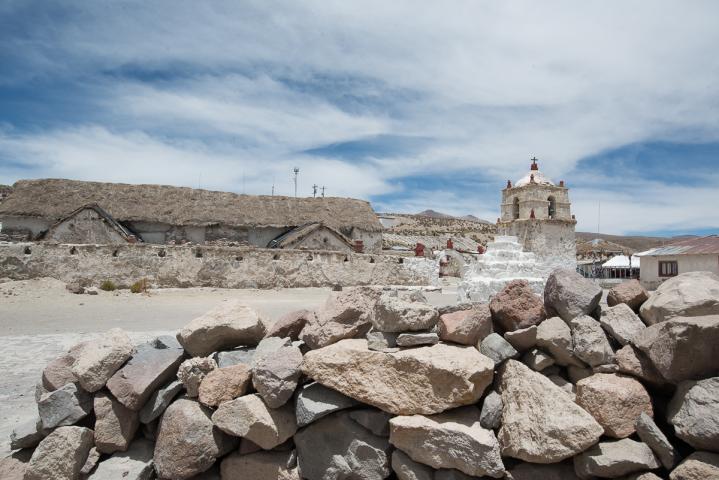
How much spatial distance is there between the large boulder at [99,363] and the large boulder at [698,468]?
430 centimetres

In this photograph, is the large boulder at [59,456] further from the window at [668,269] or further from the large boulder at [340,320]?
the window at [668,269]

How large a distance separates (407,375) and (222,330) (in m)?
1.83

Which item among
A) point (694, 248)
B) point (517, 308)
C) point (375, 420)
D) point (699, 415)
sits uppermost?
point (694, 248)

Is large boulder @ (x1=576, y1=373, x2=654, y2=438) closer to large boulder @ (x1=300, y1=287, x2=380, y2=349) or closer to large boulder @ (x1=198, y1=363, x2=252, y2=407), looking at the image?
large boulder @ (x1=300, y1=287, x2=380, y2=349)

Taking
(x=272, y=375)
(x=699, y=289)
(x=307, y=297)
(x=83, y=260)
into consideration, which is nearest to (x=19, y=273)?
(x=83, y=260)

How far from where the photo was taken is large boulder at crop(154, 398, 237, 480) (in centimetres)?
371

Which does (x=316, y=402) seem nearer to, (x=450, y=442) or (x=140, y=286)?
(x=450, y=442)

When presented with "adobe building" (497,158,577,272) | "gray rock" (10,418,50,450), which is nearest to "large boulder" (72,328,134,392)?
"gray rock" (10,418,50,450)

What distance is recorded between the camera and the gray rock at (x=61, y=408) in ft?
13.1

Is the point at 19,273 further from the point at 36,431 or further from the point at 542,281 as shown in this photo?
the point at 542,281

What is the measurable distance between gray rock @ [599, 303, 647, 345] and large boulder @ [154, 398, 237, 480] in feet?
10.4

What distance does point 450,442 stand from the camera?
325cm

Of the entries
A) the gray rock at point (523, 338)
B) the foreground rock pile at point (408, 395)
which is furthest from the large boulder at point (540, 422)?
the gray rock at point (523, 338)

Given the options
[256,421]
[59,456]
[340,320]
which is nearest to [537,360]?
[340,320]
